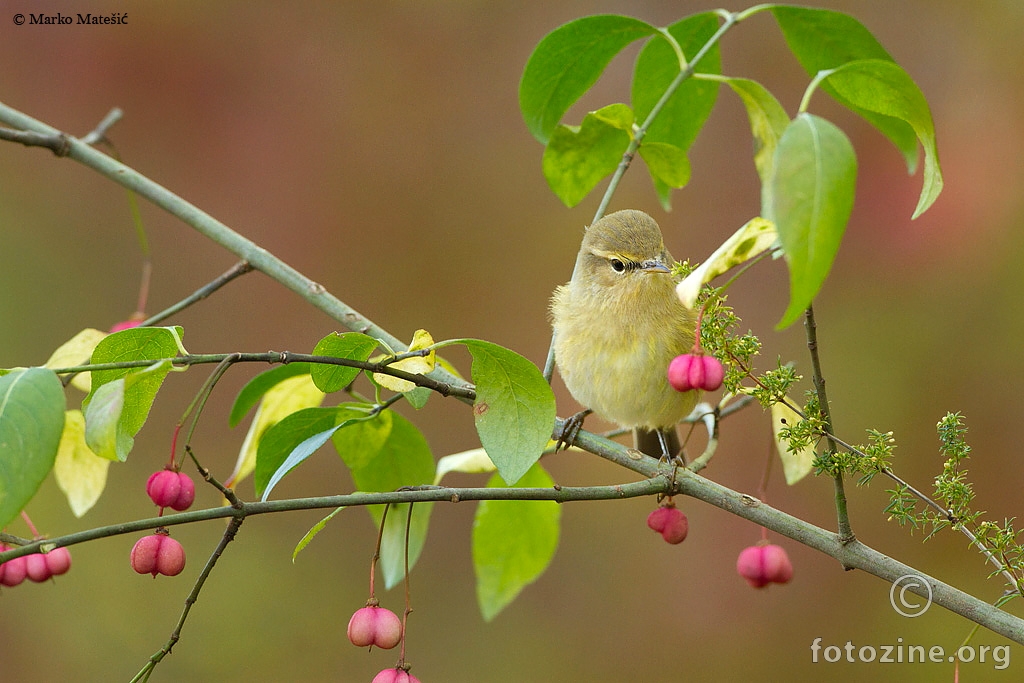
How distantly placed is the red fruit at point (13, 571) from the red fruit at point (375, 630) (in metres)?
0.51

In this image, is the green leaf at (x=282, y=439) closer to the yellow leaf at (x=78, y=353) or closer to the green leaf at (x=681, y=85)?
the yellow leaf at (x=78, y=353)

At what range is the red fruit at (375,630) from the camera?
3.58ft

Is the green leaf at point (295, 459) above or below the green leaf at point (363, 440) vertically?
below

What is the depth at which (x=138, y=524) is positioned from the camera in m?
0.93

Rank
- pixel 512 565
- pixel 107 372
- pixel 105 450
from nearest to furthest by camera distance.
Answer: pixel 105 450, pixel 107 372, pixel 512 565

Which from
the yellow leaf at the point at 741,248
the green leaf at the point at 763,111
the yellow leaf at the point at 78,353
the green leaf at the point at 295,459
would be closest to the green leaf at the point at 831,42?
the green leaf at the point at 763,111

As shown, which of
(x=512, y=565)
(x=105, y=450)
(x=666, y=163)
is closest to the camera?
(x=105, y=450)

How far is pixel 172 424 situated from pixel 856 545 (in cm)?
273

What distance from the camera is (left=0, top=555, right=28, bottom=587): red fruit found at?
1.27 metres

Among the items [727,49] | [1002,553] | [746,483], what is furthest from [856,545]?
[727,49]

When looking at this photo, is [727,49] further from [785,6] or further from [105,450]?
[105,450]

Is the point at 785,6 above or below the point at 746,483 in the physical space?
above

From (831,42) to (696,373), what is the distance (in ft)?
1.95

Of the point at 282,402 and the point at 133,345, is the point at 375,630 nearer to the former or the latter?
the point at 133,345
